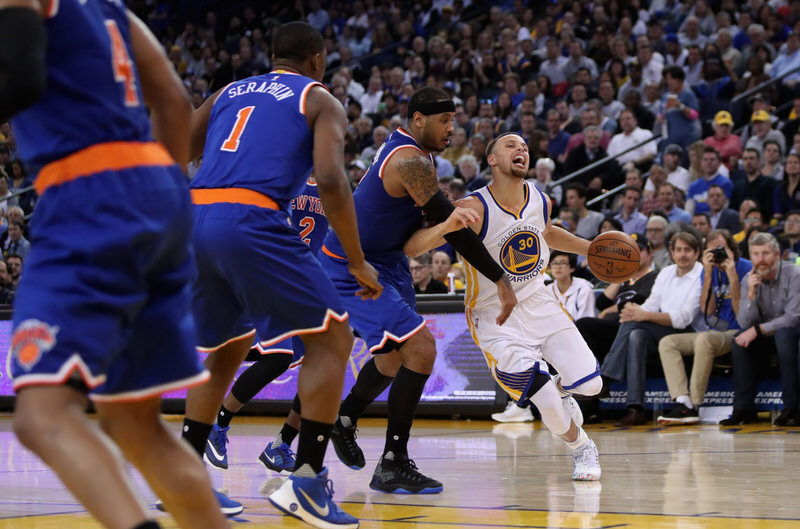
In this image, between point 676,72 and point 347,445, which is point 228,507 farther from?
point 676,72

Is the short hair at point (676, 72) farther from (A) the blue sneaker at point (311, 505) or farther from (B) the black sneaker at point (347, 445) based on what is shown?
(A) the blue sneaker at point (311, 505)

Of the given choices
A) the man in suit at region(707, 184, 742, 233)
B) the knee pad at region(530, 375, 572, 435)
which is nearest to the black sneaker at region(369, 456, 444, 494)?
the knee pad at region(530, 375, 572, 435)

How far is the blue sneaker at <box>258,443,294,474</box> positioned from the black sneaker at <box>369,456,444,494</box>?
781mm

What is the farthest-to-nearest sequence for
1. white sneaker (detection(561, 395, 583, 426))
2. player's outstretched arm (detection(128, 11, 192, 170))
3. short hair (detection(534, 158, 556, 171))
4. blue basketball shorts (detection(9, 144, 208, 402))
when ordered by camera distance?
short hair (detection(534, 158, 556, 171)), white sneaker (detection(561, 395, 583, 426)), player's outstretched arm (detection(128, 11, 192, 170)), blue basketball shorts (detection(9, 144, 208, 402))

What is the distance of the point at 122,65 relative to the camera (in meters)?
2.54

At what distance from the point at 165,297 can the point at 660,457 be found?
Result: 4853 mm

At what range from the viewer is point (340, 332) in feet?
13.5

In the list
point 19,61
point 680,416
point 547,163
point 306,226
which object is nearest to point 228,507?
point 306,226

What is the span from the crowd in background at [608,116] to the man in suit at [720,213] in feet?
0.08

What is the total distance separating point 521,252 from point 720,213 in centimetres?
621

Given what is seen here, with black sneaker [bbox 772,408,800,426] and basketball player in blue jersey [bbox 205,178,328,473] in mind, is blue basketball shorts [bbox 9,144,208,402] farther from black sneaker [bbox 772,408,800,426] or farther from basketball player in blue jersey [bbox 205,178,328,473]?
black sneaker [bbox 772,408,800,426]

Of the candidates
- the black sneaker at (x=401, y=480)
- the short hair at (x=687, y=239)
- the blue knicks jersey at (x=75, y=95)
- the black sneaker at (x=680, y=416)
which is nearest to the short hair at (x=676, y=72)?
the short hair at (x=687, y=239)

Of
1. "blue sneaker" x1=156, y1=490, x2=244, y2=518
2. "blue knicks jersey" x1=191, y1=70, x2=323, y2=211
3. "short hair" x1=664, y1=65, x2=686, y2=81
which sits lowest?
"blue sneaker" x1=156, y1=490, x2=244, y2=518

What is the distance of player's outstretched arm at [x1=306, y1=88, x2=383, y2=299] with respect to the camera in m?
4.09
